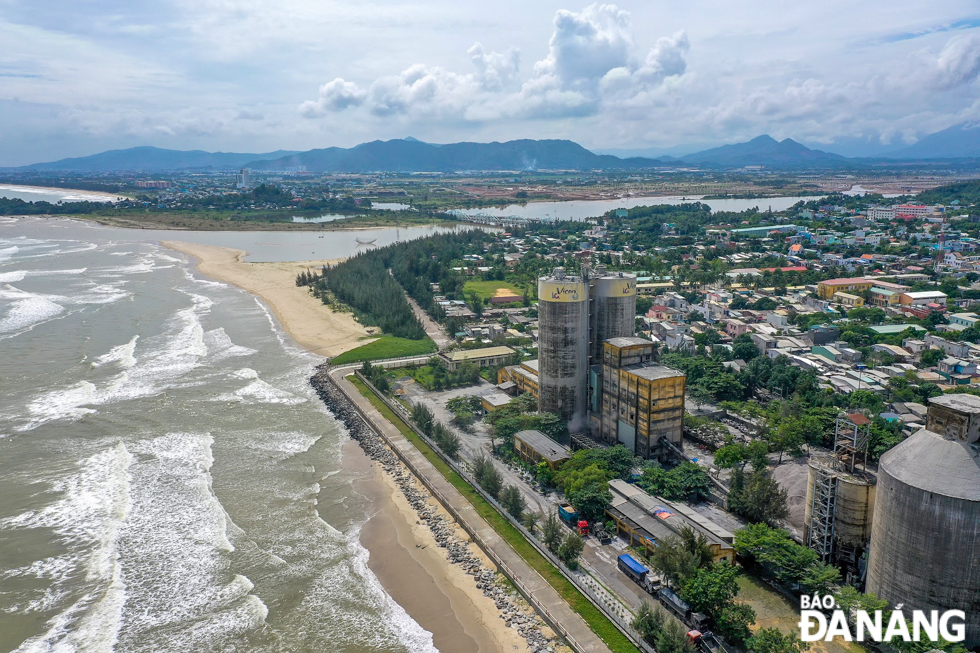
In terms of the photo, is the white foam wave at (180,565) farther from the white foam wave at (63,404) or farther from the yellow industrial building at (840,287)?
the yellow industrial building at (840,287)

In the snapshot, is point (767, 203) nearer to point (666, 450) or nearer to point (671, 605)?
point (666, 450)

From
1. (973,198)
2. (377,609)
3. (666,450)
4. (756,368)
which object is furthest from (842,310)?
(973,198)

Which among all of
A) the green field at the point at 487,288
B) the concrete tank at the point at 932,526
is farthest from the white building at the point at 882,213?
the concrete tank at the point at 932,526

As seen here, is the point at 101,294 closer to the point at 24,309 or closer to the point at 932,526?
the point at 24,309

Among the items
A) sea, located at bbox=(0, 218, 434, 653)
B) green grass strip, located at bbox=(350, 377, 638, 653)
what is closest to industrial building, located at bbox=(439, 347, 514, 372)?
green grass strip, located at bbox=(350, 377, 638, 653)

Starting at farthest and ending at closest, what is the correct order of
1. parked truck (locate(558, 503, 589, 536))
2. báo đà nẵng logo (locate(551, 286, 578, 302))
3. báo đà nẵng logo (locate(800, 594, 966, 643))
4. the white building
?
1. the white building
2. báo đà nẵng logo (locate(551, 286, 578, 302))
3. parked truck (locate(558, 503, 589, 536))
4. báo đà nẵng logo (locate(800, 594, 966, 643))

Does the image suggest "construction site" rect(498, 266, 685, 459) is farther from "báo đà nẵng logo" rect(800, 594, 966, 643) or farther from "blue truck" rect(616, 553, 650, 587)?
"báo đà nẵng logo" rect(800, 594, 966, 643)
